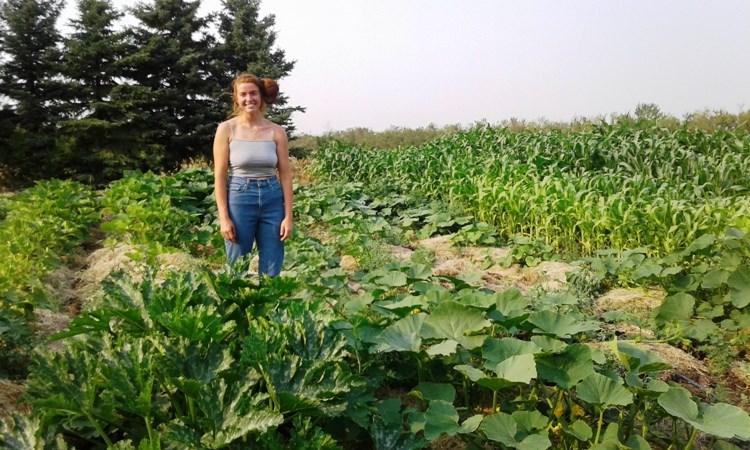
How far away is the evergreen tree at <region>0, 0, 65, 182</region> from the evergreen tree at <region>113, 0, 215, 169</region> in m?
2.36

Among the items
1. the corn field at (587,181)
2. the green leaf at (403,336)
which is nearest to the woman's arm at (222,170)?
the green leaf at (403,336)

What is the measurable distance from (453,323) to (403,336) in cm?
22

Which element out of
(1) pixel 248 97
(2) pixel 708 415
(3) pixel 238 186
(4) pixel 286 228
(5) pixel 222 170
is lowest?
(2) pixel 708 415

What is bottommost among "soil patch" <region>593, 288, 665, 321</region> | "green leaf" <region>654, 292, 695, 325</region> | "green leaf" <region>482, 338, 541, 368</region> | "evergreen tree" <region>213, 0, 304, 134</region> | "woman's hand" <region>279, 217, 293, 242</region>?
"soil patch" <region>593, 288, 665, 321</region>

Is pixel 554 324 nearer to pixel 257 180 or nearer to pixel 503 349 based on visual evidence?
pixel 503 349

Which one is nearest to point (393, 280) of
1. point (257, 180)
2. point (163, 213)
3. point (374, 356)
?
point (374, 356)

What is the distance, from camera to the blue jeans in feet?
11.3

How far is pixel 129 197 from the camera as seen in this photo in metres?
6.90

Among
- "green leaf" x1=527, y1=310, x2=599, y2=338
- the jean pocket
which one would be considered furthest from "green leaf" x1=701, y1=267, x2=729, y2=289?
the jean pocket

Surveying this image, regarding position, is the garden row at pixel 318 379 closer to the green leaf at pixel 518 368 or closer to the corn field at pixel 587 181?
the green leaf at pixel 518 368

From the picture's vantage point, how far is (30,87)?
55.0 ft

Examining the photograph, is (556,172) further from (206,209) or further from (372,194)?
(206,209)

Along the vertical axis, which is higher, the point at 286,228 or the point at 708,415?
the point at 286,228

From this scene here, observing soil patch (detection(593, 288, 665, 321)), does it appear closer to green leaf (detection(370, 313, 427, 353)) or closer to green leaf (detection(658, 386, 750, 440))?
green leaf (detection(658, 386, 750, 440))
